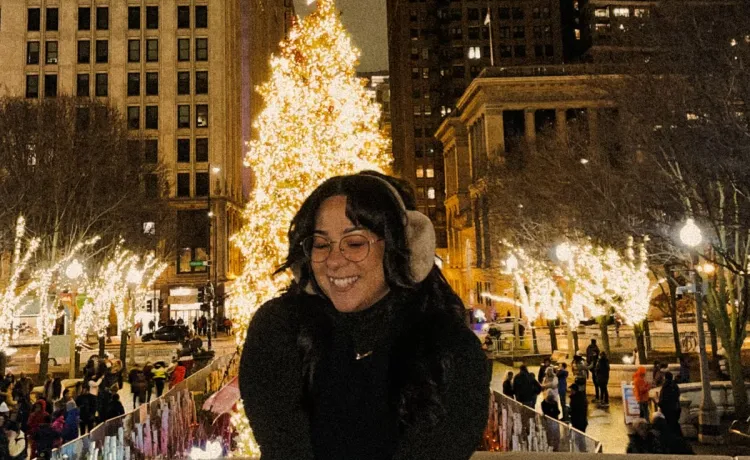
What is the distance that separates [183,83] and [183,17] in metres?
7.08

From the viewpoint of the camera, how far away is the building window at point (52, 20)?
6819 cm

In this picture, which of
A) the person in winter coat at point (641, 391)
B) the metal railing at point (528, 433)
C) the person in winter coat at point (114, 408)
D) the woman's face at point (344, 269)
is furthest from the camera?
the person in winter coat at point (114, 408)

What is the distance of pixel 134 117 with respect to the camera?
2662 inches

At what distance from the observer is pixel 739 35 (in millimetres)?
15797

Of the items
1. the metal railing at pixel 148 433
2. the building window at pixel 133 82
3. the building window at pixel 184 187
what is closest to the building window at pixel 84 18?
the building window at pixel 133 82

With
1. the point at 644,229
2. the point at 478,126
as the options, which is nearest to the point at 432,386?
the point at 644,229

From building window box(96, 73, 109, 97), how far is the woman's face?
7220 centimetres

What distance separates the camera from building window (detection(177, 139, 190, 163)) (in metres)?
67.6

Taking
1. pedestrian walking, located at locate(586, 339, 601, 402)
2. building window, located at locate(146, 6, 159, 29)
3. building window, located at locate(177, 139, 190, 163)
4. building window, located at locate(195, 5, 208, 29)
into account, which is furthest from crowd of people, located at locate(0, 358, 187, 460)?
building window, located at locate(146, 6, 159, 29)

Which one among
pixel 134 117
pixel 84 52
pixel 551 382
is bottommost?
pixel 551 382

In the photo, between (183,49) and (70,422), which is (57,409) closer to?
(70,422)

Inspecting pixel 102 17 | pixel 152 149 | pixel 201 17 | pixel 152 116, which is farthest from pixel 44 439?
pixel 102 17

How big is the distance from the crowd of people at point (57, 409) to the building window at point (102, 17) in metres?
53.7

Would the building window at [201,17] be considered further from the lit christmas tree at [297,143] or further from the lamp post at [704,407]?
the lamp post at [704,407]
